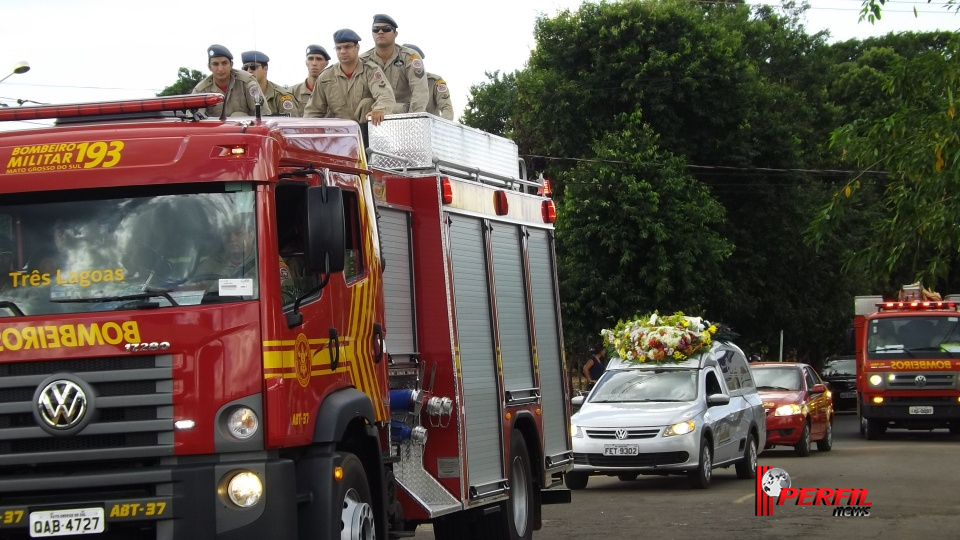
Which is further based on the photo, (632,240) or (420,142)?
(632,240)

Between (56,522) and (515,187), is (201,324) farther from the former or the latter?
(515,187)

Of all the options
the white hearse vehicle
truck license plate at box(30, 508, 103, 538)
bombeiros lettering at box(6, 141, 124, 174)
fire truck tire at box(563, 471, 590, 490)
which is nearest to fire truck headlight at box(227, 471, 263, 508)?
truck license plate at box(30, 508, 103, 538)

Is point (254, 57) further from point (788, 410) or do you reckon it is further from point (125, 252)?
point (788, 410)

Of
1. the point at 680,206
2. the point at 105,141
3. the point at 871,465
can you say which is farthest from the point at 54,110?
the point at 680,206

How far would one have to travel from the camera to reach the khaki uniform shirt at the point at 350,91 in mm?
11312

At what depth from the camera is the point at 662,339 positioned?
1934 centimetres

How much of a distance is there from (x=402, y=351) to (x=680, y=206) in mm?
24779

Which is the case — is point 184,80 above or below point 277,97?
above

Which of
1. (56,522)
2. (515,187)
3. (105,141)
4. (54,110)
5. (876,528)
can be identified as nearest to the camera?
(56,522)

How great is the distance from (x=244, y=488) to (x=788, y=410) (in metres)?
18.3

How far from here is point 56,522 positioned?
6961 mm

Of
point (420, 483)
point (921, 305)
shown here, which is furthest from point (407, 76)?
point (921, 305)

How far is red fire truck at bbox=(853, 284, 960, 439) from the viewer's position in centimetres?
2858

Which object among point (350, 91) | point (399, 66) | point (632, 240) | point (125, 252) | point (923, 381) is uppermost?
point (632, 240)
